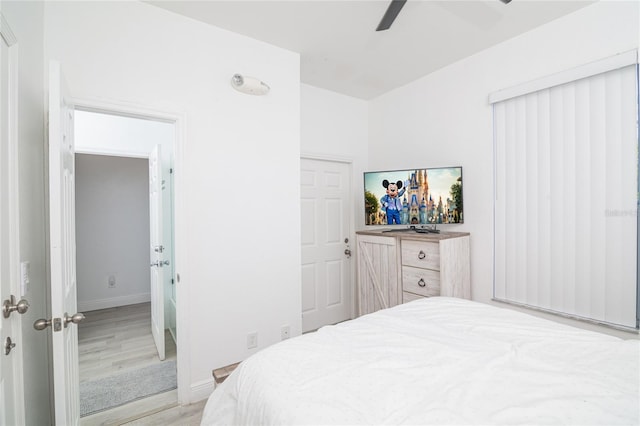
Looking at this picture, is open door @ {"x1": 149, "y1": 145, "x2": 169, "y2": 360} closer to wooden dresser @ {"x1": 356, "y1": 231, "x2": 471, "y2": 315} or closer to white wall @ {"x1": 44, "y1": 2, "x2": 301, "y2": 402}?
white wall @ {"x1": 44, "y1": 2, "x2": 301, "y2": 402}

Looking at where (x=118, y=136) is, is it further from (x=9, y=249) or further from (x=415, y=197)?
(x=415, y=197)

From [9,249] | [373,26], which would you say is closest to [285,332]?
[9,249]

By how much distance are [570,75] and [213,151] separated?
255 centimetres

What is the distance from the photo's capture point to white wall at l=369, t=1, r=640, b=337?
190cm

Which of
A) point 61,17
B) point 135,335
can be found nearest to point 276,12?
point 61,17

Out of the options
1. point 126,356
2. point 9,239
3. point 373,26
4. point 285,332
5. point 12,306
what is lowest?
point 126,356

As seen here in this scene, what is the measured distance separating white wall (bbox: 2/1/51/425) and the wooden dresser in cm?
236

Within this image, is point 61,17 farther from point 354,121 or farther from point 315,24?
point 354,121

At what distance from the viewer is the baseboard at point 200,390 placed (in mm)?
2053

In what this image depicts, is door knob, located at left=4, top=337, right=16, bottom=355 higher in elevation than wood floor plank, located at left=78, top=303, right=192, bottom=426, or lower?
higher

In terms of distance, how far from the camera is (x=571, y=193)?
2.03m

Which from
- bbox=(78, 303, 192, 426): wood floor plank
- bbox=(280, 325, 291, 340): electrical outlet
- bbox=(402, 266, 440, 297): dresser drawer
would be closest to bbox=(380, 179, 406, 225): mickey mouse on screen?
bbox=(402, 266, 440, 297): dresser drawer

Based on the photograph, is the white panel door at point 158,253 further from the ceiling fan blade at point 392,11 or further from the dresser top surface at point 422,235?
the ceiling fan blade at point 392,11

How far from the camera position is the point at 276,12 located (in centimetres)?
198
